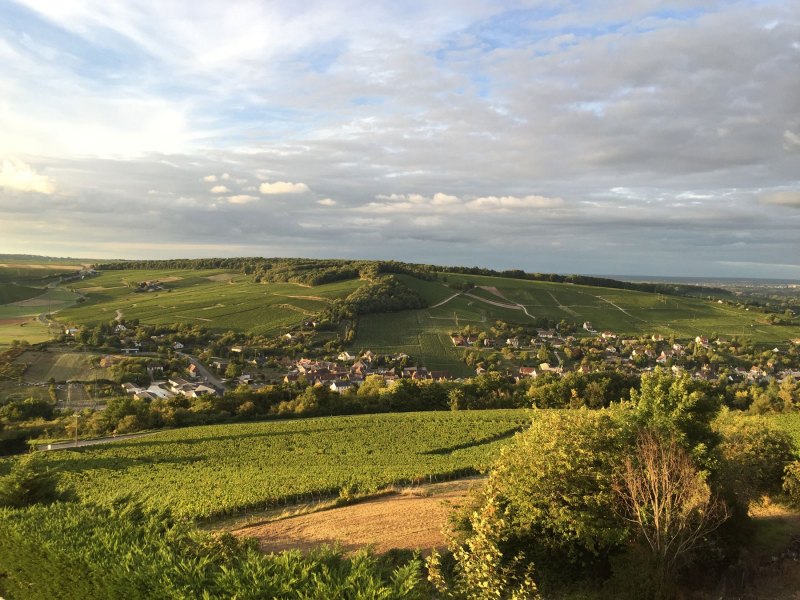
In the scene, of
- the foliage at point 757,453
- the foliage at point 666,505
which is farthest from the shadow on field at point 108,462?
the foliage at point 757,453

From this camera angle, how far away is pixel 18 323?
79812 mm

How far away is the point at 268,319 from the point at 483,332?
41.3 meters

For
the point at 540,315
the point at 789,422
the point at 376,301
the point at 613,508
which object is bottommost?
the point at 789,422

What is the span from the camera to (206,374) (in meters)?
70.3

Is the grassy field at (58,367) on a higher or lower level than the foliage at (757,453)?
lower

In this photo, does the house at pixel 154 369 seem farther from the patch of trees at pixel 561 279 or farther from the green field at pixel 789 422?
the patch of trees at pixel 561 279

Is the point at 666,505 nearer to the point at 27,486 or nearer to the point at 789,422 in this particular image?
the point at 27,486

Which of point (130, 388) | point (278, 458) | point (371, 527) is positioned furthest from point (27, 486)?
point (130, 388)

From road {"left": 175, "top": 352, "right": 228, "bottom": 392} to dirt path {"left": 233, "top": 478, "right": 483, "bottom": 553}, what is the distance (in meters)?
46.8

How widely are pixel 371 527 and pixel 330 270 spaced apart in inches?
4317

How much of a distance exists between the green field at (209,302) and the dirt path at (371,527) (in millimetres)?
69967

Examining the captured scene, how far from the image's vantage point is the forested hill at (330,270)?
123062 mm

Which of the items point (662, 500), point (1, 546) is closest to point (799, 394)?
point (662, 500)

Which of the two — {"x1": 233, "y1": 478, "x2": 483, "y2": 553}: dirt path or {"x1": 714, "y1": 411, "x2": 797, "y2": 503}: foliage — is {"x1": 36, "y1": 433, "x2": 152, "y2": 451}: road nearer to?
{"x1": 233, "y1": 478, "x2": 483, "y2": 553}: dirt path
